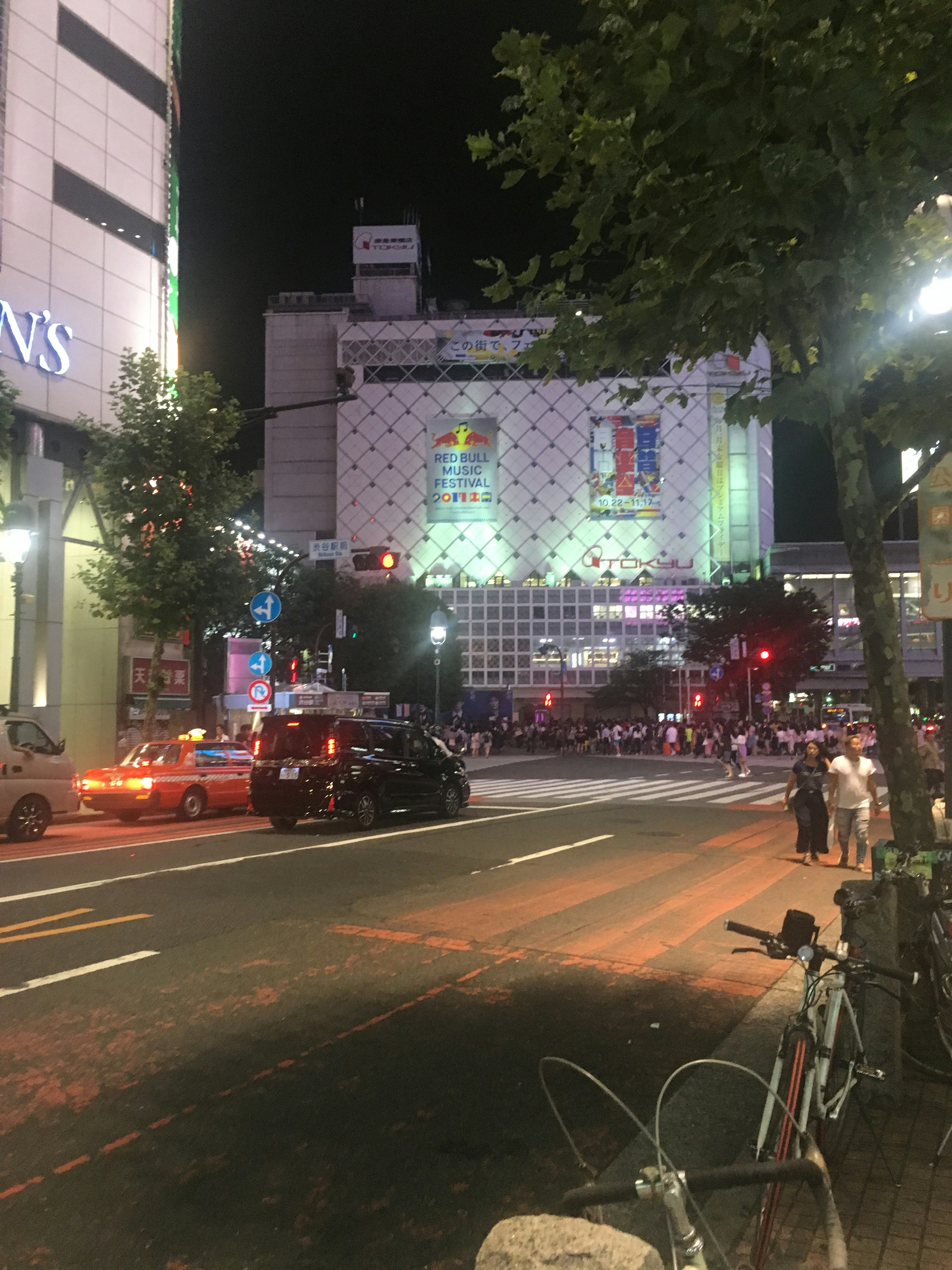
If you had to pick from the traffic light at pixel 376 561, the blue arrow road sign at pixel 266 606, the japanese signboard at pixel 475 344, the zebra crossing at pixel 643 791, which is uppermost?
the japanese signboard at pixel 475 344

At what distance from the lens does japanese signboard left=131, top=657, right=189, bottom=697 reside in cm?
2869

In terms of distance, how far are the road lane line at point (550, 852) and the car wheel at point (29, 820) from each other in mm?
8059

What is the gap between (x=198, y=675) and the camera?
32562mm

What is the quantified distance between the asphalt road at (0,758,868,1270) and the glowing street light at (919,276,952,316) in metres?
4.53

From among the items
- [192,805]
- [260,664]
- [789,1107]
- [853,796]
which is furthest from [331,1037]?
[260,664]

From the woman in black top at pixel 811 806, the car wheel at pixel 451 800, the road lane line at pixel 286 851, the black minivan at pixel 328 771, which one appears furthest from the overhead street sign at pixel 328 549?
the woman in black top at pixel 811 806

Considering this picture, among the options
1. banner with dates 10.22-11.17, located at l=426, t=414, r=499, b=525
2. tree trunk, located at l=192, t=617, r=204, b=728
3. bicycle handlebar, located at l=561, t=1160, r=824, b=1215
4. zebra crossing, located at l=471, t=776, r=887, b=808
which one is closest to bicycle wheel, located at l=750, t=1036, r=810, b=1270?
bicycle handlebar, located at l=561, t=1160, r=824, b=1215

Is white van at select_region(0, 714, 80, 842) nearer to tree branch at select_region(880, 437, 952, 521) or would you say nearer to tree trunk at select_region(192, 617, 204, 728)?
tree trunk at select_region(192, 617, 204, 728)

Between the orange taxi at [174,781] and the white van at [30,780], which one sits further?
the orange taxi at [174,781]

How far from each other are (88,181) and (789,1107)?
99.8ft

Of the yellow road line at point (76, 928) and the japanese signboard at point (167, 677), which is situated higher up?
the japanese signboard at point (167, 677)

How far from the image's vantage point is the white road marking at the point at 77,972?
6.61 metres

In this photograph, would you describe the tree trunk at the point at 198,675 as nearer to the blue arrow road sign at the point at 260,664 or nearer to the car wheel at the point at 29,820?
the blue arrow road sign at the point at 260,664

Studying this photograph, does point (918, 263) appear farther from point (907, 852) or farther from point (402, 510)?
point (402, 510)
